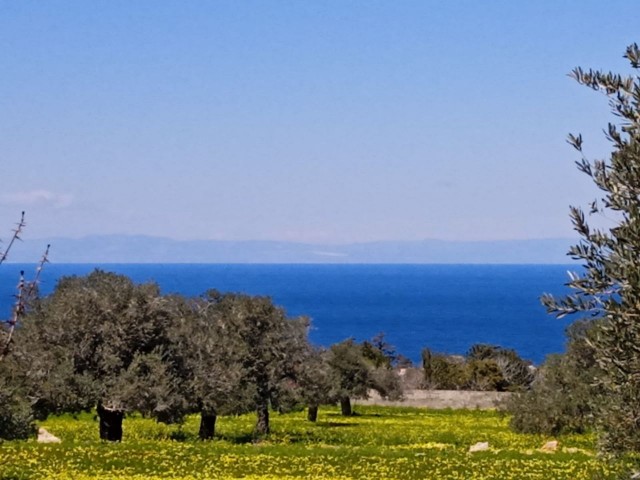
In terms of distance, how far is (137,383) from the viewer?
32312 millimetres

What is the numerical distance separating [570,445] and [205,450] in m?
17.4

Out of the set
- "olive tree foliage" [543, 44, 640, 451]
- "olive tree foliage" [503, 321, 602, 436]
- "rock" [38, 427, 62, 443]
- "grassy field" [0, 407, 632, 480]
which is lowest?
"rock" [38, 427, 62, 443]

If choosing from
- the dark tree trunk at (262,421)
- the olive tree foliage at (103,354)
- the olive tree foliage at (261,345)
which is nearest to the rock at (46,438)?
the olive tree foliage at (103,354)

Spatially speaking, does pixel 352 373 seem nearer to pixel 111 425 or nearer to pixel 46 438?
pixel 46 438

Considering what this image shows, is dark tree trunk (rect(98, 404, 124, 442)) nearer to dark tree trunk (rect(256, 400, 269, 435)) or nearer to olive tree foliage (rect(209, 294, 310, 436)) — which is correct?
olive tree foliage (rect(209, 294, 310, 436))

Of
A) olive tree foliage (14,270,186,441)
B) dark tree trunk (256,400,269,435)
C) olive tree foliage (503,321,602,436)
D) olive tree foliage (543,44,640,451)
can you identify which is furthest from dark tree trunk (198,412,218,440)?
olive tree foliage (543,44,640,451)

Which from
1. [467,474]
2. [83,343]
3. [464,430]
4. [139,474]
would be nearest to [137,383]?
[83,343]

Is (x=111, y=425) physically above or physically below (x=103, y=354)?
below

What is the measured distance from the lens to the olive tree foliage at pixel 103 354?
32.3 meters

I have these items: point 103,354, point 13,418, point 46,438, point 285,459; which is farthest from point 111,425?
point 13,418

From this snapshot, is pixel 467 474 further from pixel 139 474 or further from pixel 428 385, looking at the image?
pixel 428 385

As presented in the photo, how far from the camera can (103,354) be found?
108 feet

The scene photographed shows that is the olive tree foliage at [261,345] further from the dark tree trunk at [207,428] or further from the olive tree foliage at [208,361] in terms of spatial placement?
the dark tree trunk at [207,428]

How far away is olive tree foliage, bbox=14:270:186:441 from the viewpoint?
3228 cm
